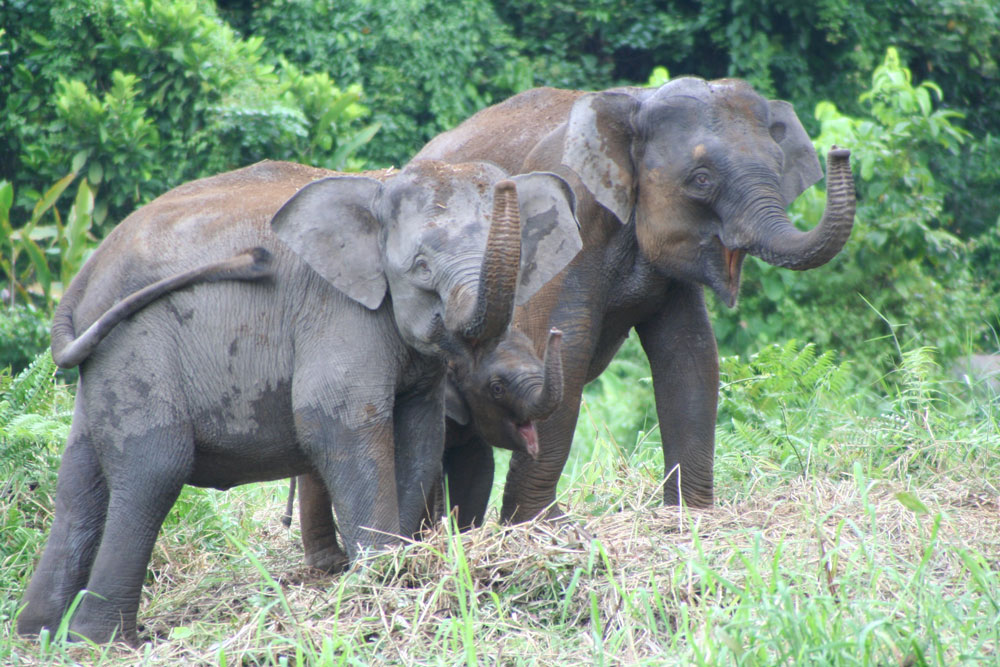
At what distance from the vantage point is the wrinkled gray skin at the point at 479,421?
4277 millimetres

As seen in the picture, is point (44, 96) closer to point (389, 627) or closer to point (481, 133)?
point (481, 133)

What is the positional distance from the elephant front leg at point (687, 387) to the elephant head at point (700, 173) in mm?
399

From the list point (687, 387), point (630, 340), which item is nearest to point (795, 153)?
point (687, 387)

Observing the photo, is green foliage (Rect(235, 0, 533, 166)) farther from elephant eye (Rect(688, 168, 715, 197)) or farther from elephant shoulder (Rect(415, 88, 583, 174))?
A: elephant eye (Rect(688, 168, 715, 197))

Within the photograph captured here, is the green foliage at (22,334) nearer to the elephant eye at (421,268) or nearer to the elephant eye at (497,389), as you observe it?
the elephant eye at (497,389)

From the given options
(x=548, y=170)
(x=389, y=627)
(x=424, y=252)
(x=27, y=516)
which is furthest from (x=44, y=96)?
(x=389, y=627)

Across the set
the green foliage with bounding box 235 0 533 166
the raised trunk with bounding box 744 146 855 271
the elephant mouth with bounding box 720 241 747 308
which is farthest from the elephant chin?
the green foliage with bounding box 235 0 533 166

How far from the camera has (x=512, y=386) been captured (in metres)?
4.36

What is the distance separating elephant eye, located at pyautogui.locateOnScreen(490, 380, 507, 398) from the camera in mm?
4400

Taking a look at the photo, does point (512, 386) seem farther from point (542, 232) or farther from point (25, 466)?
point (25, 466)

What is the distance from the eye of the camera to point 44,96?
10008mm

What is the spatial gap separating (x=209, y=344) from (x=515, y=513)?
4.72ft

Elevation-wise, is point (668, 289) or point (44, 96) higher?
point (44, 96)

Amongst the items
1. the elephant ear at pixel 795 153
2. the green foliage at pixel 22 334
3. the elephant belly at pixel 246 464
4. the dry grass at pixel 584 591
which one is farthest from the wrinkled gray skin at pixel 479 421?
the green foliage at pixel 22 334
